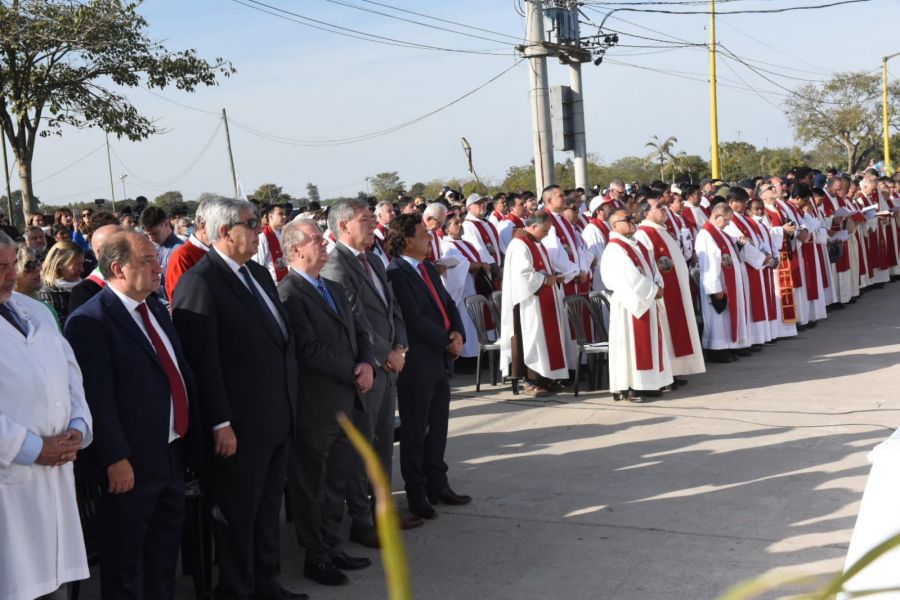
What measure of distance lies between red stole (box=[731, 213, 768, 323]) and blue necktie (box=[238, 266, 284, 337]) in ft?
28.1

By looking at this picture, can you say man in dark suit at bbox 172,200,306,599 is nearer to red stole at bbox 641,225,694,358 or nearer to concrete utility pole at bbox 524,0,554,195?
red stole at bbox 641,225,694,358

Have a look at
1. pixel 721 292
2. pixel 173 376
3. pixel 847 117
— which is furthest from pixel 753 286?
pixel 847 117

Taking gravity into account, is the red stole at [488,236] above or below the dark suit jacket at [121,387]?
above

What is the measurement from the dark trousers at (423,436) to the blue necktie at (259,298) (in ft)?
5.38

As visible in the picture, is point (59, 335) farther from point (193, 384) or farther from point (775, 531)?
point (775, 531)

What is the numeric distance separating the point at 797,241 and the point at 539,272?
552cm

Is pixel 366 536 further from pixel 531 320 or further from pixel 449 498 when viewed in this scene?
pixel 531 320

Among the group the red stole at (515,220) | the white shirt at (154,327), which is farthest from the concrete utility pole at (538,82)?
the white shirt at (154,327)

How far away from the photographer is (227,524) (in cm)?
488

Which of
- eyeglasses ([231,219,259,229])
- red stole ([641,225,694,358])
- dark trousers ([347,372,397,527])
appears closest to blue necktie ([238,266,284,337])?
eyeglasses ([231,219,259,229])

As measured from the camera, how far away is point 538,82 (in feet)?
54.9

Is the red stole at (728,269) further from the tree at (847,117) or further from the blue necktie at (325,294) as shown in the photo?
the tree at (847,117)

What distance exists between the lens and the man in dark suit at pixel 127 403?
4.15m

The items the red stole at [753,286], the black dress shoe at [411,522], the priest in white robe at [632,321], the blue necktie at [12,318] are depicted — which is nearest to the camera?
the blue necktie at [12,318]
